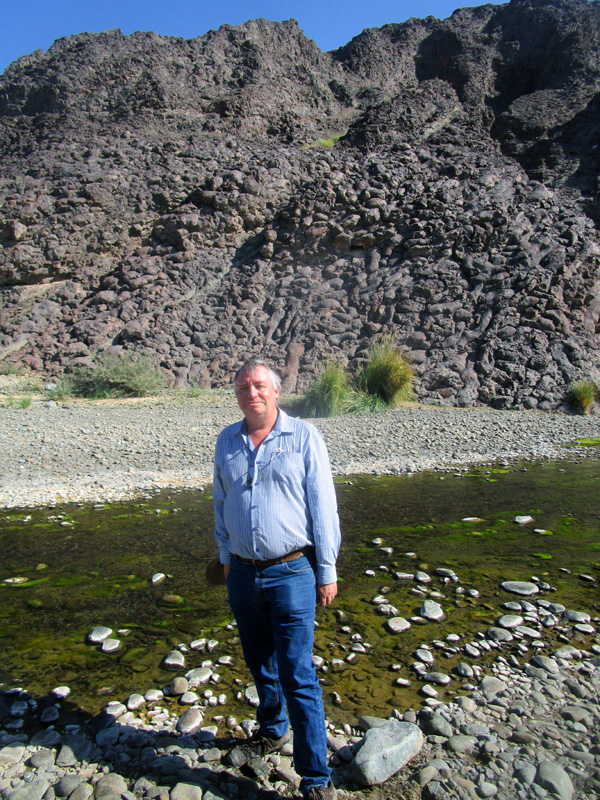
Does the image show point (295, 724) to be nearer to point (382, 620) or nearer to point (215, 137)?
point (382, 620)

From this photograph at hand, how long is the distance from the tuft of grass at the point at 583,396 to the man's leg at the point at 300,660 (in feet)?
41.4

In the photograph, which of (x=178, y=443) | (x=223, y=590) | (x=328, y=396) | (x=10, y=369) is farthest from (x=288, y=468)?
(x=10, y=369)

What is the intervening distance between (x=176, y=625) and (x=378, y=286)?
43.9 ft

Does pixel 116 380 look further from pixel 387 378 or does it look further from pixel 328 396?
pixel 387 378

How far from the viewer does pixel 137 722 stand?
2.61 m

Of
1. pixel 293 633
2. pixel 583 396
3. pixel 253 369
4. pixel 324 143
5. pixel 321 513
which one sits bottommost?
pixel 583 396

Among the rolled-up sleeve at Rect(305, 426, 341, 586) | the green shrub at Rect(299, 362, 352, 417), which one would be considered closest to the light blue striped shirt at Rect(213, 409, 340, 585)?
the rolled-up sleeve at Rect(305, 426, 341, 586)

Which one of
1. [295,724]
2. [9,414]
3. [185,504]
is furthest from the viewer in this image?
[9,414]

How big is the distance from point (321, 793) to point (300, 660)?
47 cm

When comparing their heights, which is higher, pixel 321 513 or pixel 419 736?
pixel 321 513

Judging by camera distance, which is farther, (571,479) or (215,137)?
(215,137)

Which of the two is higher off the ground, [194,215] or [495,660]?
[194,215]

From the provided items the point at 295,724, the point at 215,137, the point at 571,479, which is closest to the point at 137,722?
the point at 295,724

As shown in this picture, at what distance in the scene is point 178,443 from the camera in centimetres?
877
